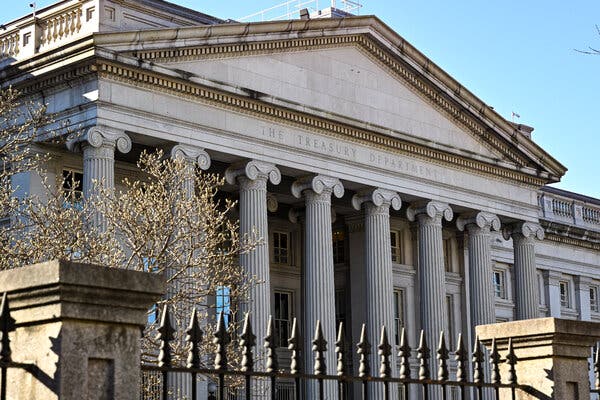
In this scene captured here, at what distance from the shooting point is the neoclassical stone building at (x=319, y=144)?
32.2 meters

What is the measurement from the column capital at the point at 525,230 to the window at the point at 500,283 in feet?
18.2

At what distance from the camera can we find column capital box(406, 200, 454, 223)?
41625 millimetres

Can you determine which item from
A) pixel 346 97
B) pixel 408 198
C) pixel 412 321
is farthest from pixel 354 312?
pixel 346 97

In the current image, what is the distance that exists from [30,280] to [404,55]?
35.3m

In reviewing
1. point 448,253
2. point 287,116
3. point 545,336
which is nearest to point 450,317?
point 448,253

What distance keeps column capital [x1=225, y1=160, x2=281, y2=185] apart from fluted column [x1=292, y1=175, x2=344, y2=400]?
1.89 metres

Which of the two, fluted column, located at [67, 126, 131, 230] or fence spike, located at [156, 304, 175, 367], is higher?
fluted column, located at [67, 126, 131, 230]

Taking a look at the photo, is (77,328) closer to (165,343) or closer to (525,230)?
(165,343)

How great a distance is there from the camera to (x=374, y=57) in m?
41.1

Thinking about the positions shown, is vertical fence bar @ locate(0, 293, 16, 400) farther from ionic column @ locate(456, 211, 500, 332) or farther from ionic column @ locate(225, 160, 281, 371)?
ionic column @ locate(456, 211, 500, 332)

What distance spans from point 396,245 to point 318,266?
10.0 meters

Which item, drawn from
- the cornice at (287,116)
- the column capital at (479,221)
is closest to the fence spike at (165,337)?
the cornice at (287,116)

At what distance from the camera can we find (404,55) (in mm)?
41406

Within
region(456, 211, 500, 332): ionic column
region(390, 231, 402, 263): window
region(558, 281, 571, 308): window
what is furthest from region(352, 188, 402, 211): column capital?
region(558, 281, 571, 308): window
